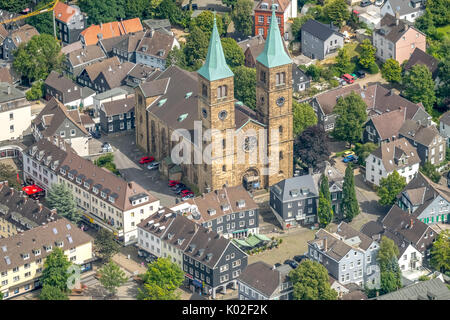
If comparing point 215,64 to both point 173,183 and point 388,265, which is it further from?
point 388,265

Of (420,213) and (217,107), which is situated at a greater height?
(217,107)

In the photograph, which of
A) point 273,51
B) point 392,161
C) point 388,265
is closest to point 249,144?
point 273,51

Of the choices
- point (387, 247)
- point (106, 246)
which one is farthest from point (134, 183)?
point (387, 247)

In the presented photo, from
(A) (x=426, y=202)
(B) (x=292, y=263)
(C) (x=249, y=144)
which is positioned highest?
(C) (x=249, y=144)

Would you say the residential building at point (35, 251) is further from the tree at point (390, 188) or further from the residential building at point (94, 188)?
the tree at point (390, 188)

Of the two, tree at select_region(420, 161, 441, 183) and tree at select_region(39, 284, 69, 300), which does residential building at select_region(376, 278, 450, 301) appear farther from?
tree at select_region(39, 284, 69, 300)

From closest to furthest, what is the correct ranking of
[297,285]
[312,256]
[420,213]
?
[297,285] < [312,256] < [420,213]

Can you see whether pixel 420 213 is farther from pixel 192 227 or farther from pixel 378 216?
pixel 192 227
